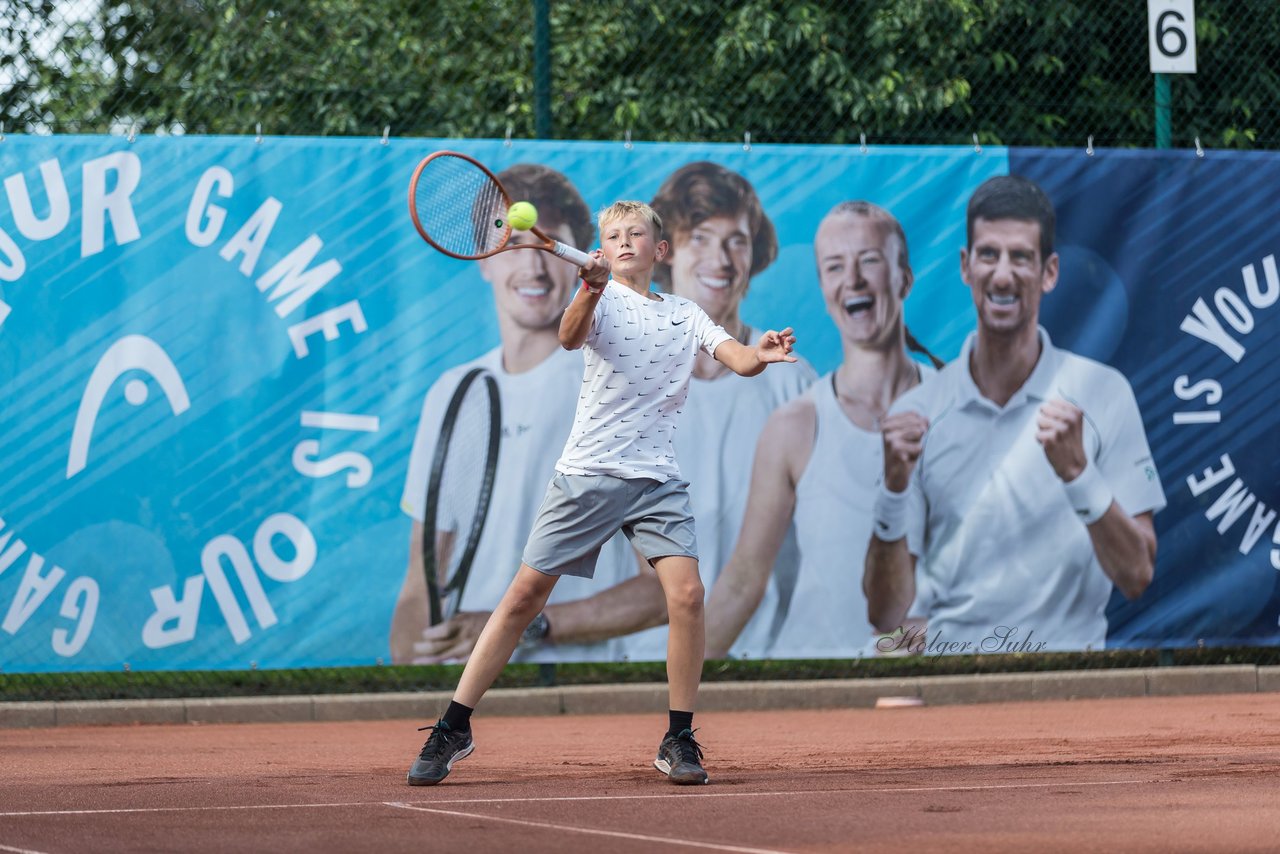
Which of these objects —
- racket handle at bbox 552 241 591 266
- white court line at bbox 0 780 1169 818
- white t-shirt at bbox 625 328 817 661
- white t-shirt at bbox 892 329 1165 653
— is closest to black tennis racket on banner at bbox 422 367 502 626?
white t-shirt at bbox 625 328 817 661

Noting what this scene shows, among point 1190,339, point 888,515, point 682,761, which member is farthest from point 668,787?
point 1190,339

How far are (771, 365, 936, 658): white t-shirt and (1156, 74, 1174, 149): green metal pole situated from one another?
2244 millimetres

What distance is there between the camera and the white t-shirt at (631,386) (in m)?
5.41

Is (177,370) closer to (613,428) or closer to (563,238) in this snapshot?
(563,238)

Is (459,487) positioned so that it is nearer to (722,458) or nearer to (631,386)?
(722,458)

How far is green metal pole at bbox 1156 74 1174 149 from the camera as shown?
29.9 ft

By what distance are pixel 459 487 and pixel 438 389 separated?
0.47m

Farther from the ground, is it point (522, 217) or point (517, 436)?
point (517, 436)

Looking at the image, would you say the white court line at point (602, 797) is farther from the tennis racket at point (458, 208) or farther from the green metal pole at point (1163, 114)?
the green metal pole at point (1163, 114)

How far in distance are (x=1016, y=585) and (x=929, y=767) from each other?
2.92 metres

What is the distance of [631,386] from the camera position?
17.8 feet

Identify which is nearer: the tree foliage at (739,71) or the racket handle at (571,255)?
the racket handle at (571,255)

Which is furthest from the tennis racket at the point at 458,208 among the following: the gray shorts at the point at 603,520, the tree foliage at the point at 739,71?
the tree foliage at the point at 739,71

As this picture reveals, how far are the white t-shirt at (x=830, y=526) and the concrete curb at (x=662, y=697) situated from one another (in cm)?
32
